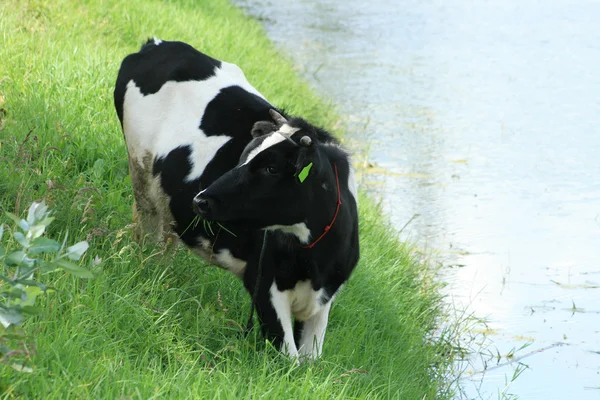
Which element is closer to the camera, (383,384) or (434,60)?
(383,384)

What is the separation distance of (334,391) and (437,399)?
93 centimetres

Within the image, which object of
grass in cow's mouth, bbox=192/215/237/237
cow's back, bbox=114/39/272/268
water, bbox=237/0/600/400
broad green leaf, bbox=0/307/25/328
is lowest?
water, bbox=237/0/600/400

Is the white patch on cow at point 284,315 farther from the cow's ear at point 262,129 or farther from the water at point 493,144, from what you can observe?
the water at point 493,144

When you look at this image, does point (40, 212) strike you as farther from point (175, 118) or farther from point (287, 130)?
point (175, 118)

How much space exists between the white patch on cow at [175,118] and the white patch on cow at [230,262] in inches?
17.1

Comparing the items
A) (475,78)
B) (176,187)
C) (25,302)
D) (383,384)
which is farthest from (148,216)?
(475,78)

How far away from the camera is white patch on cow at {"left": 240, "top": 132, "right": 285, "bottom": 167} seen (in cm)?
422

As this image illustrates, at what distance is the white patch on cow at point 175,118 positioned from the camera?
5012 mm

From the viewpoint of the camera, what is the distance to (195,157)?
5.02 m

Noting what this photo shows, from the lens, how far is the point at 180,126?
5.16 m

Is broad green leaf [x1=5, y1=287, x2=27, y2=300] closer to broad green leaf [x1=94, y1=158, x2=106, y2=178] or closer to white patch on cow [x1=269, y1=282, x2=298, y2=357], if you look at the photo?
white patch on cow [x1=269, y1=282, x2=298, y2=357]

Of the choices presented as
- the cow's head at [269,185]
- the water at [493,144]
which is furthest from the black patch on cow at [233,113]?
the water at [493,144]

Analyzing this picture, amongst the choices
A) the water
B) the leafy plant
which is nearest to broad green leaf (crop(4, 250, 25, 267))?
the leafy plant

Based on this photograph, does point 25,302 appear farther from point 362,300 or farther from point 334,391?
Answer: point 362,300
